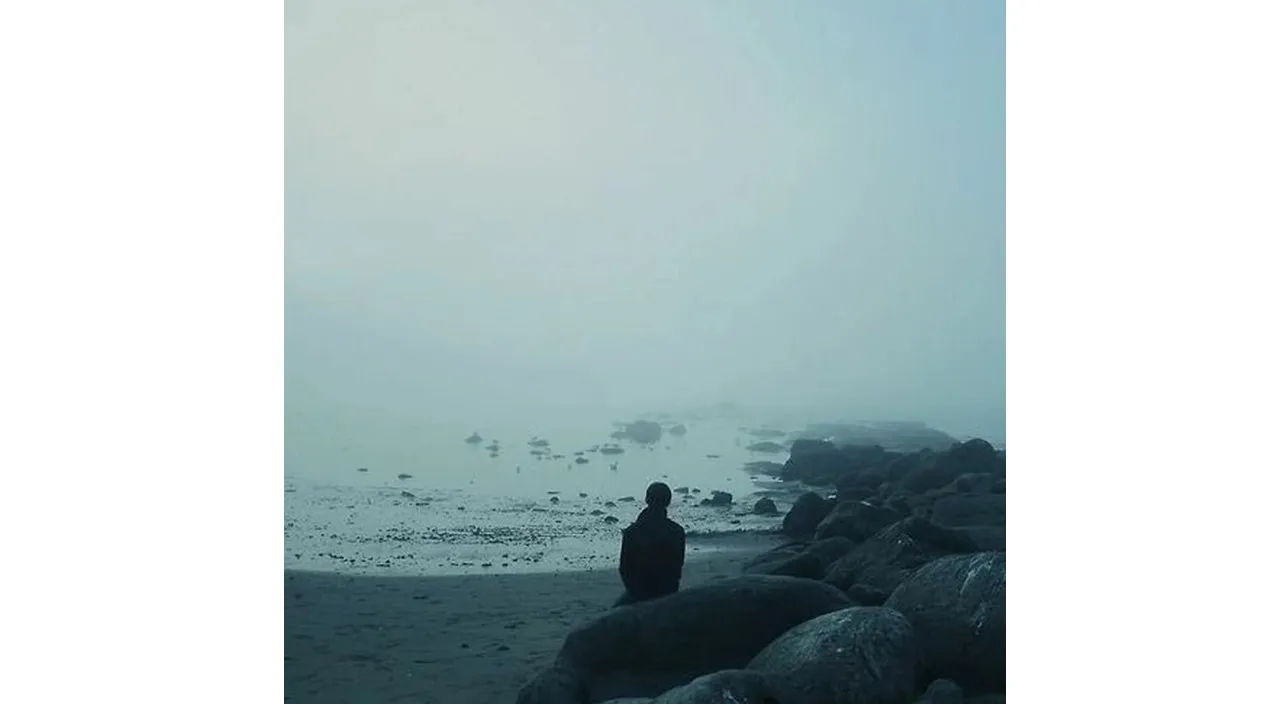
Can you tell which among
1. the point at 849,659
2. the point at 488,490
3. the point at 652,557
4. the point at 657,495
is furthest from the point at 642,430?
the point at 849,659

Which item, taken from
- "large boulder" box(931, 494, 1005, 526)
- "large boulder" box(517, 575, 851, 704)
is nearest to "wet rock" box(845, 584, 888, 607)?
"large boulder" box(517, 575, 851, 704)

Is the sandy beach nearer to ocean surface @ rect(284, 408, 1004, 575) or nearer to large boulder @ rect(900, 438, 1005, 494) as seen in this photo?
ocean surface @ rect(284, 408, 1004, 575)

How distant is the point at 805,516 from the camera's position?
4332 millimetres

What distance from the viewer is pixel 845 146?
14.1 ft

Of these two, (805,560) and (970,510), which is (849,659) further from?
(970,510)

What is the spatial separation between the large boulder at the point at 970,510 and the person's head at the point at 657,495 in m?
1.09

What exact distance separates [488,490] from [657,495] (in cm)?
60

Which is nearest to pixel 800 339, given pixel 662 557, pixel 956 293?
pixel 956 293

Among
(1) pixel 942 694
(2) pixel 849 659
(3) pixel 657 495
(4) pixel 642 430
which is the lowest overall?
(1) pixel 942 694

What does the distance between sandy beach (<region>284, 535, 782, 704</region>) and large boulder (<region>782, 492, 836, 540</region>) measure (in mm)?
231

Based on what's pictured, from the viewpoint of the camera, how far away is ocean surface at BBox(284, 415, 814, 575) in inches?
158
